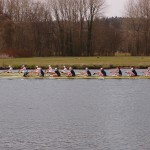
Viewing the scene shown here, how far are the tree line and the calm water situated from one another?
53.9 meters

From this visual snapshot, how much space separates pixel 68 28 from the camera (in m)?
102

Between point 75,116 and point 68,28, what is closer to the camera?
point 75,116

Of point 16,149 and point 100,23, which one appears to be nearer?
point 16,149

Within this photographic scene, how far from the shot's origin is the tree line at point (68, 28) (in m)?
99.7

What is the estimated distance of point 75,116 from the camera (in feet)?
99.1

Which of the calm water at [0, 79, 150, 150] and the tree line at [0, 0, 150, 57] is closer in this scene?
the calm water at [0, 79, 150, 150]

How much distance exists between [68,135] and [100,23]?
8097cm

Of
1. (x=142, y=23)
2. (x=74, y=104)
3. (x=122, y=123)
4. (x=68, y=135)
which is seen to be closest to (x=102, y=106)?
(x=74, y=104)

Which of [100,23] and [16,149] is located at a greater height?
[100,23]

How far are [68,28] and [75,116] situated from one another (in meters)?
73.3

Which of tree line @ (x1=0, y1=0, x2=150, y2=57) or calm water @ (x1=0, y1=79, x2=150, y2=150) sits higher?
tree line @ (x1=0, y1=0, x2=150, y2=57)

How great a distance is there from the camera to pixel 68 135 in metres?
25.2

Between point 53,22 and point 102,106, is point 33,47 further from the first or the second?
point 102,106

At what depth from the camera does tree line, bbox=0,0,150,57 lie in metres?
99.7
